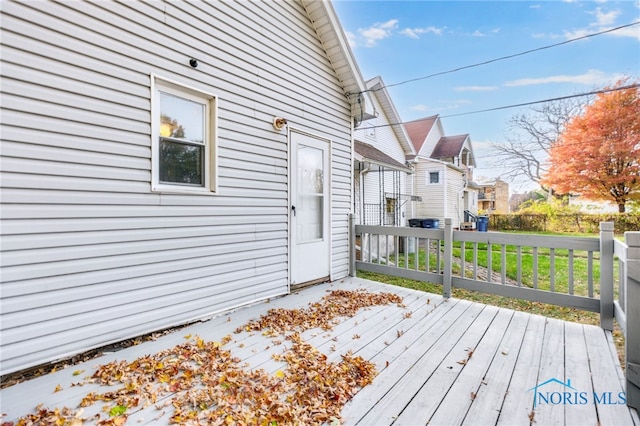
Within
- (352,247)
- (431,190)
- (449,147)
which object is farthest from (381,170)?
(449,147)

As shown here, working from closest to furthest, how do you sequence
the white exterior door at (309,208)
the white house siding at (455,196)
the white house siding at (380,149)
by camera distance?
the white exterior door at (309,208), the white house siding at (380,149), the white house siding at (455,196)

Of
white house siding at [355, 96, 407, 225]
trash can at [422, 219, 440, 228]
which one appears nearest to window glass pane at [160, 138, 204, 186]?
white house siding at [355, 96, 407, 225]

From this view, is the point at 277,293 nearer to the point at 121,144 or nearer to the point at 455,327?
the point at 455,327

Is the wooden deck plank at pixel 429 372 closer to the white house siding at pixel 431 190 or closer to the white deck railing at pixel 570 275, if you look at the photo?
the white deck railing at pixel 570 275

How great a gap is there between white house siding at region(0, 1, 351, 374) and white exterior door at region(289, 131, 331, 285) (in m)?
0.29

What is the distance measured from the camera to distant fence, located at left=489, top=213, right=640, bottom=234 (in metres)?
12.7

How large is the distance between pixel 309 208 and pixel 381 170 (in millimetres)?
5923

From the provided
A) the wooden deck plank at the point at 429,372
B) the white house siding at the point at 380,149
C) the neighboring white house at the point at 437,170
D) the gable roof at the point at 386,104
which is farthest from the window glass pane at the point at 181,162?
the neighboring white house at the point at 437,170

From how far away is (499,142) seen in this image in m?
21.3

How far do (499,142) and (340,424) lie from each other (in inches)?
971

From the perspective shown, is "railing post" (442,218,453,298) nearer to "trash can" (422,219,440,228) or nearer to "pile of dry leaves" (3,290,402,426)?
"pile of dry leaves" (3,290,402,426)

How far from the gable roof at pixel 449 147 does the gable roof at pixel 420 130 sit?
1981 millimetres

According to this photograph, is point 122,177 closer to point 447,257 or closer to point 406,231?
point 406,231

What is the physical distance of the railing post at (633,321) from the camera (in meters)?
1.68
